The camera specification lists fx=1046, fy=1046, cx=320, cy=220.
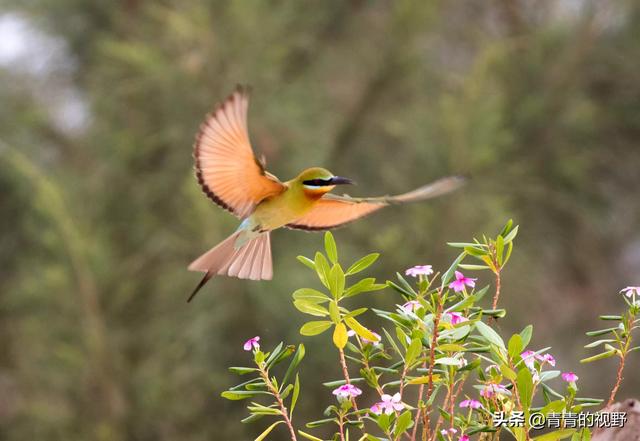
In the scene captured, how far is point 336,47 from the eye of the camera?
468 cm

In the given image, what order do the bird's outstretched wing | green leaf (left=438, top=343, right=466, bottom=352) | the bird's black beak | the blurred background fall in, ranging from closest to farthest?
green leaf (left=438, top=343, right=466, bottom=352), the bird's black beak, the bird's outstretched wing, the blurred background

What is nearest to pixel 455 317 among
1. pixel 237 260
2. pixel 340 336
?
pixel 340 336

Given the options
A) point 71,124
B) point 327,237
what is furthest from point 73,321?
point 327,237

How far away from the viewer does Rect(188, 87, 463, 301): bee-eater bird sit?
1.40 meters

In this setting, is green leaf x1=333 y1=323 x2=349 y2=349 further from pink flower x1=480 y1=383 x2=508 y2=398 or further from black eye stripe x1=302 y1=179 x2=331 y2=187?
black eye stripe x1=302 y1=179 x2=331 y2=187

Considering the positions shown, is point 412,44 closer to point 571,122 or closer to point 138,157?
point 571,122

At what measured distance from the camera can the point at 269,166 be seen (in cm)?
379

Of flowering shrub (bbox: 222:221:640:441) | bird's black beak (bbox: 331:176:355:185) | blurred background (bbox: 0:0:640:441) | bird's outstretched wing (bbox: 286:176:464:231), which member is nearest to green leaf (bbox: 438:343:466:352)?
flowering shrub (bbox: 222:221:640:441)

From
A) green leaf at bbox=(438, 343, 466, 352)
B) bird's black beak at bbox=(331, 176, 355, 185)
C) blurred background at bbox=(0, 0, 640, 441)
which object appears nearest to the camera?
green leaf at bbox=(438, 343, 466, 352)

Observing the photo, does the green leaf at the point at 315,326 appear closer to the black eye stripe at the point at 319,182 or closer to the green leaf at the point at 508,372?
the green leaf at the point at 508,372

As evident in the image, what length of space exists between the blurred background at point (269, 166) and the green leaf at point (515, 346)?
7.83 ft

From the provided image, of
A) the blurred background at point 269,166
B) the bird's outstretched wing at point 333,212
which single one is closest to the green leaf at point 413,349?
the bird's outstretched wing at point 333,212

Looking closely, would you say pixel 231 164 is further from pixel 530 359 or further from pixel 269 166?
pixel 269 166

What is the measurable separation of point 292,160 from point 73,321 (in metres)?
0.97
